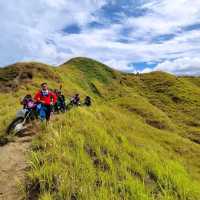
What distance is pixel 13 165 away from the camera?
28.7 feet

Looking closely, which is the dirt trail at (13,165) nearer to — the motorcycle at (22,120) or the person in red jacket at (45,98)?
the motorcycle at (22,120)

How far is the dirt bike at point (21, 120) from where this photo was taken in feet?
39.7

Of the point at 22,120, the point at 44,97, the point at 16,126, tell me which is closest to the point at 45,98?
the point at 44,97

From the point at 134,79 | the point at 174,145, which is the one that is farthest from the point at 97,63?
the point at 174,145

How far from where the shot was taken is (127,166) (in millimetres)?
8578

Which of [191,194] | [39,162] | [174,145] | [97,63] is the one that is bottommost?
[174,145]

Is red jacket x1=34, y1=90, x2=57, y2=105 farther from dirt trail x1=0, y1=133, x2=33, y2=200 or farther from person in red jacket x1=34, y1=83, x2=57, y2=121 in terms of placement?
dirt trail x1=0, y1=133, x2=33, y2=200

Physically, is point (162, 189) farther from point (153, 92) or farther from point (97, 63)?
point (97, 63)

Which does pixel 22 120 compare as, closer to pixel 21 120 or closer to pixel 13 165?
Answer: pixel 21 120

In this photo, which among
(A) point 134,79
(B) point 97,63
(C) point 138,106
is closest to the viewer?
(C) point 138,106

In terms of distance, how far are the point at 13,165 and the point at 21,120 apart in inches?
193

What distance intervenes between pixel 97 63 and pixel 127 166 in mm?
92598

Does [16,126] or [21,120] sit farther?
[21,120]

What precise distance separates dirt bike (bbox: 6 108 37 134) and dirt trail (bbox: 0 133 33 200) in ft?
3.60
